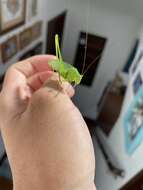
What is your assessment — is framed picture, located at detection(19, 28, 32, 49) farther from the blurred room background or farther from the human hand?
the human hand

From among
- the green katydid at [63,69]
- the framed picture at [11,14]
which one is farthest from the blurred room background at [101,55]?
the green katydid at [63,69]

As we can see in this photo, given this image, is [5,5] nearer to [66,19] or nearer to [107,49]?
[66,19]

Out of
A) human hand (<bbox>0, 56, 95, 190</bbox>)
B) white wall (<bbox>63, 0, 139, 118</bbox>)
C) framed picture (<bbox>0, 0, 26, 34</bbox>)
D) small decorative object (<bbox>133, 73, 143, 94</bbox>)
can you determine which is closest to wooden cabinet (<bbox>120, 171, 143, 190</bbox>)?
small decorative object (<bbox>133, 73, 143, 94</bbox>)

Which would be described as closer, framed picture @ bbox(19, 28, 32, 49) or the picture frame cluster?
the picture frame cluster

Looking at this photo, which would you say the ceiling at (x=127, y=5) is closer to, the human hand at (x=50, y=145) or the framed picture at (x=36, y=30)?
the framed picture at (x=36, y=30)

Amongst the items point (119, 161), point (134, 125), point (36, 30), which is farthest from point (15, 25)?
point (119, 161)
